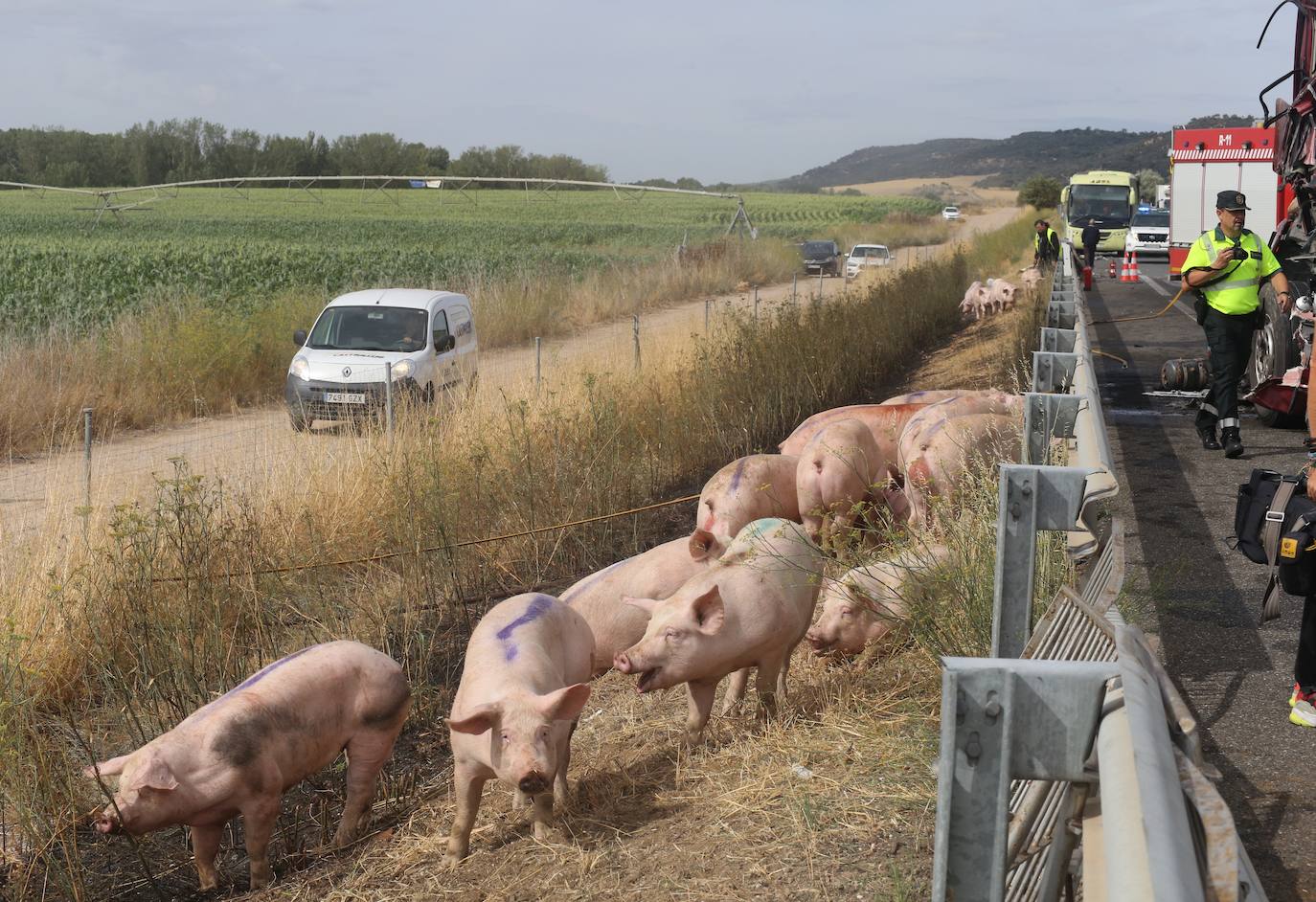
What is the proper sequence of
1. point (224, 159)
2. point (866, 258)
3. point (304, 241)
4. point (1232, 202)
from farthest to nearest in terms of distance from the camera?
1. point (224, 159)
2. point (304, 241)
3. point (866, 258)
4. point (1232, 202)

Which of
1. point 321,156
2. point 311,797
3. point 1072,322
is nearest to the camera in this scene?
point 311,797

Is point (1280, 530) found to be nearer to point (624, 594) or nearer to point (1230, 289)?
→ point (624, 594)

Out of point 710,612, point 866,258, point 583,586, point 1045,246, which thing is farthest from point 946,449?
point 866,258

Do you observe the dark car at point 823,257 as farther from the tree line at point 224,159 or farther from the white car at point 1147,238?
the tree line at point 224,159

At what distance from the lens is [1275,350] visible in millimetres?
Result: 12375

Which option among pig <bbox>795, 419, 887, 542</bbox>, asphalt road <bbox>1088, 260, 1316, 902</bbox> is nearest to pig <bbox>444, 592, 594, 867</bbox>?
asphalt road <bbox>1088, 260, 1316, 902</bbox>

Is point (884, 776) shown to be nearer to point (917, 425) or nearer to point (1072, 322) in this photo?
point (917, 425)

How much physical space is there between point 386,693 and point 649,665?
1.18m

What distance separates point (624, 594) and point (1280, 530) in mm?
3191

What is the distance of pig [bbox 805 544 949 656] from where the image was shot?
20.4ft

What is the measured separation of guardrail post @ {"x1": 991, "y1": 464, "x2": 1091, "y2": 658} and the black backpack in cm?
137

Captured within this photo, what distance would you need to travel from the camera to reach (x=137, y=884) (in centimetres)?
564

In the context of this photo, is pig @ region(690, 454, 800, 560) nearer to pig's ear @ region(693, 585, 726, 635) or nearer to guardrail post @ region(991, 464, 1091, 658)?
pig's ear @ region(693, 585, 726, 635)

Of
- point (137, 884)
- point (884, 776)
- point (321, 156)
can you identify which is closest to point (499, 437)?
point (137, 884)
